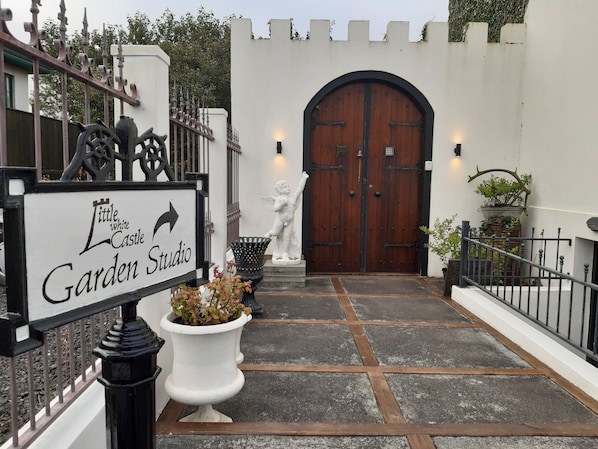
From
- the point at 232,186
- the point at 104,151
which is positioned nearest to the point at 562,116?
the point at 232,186

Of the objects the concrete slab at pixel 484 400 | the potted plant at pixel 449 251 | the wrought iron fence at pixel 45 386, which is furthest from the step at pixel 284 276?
the wrought iron fence at pixel 45 386

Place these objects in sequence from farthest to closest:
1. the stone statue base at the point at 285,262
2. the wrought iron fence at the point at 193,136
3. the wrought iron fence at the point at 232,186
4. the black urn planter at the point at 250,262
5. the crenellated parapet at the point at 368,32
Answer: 1. the crenellated parapet at the point at 368,32
2. the stone statue base at the point at 285,262
3. the wrought iron fence at the point at 232,186
4. the black urn planter at the point at 250,262
5. the wrought iron fence at the point at 193,136

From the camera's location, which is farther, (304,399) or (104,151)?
(304,399)

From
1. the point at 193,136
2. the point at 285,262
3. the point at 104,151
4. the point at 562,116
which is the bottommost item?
the point at 285,262

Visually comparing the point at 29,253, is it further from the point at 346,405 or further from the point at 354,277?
the point at 354,277

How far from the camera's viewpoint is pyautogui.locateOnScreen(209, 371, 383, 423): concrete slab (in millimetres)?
2676

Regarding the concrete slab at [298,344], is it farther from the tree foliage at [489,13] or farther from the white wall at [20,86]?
the white wall at [20,86]

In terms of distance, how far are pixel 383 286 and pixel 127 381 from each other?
5354mm

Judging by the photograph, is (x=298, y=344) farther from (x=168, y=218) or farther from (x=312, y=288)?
(x=168, y=218)

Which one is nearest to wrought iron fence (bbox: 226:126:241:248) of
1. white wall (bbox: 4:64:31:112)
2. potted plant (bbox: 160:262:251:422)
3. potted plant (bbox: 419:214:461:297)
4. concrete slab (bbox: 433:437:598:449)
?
potted plant (bbox: 419:214:461:297)

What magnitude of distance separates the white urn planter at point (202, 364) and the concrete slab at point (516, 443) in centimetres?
119

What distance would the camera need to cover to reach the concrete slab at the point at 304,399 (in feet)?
8.78

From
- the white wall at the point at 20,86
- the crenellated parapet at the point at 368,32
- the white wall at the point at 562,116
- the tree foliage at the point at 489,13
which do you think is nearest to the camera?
the white wall at the point at 562,116

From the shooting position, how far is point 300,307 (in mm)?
5117
